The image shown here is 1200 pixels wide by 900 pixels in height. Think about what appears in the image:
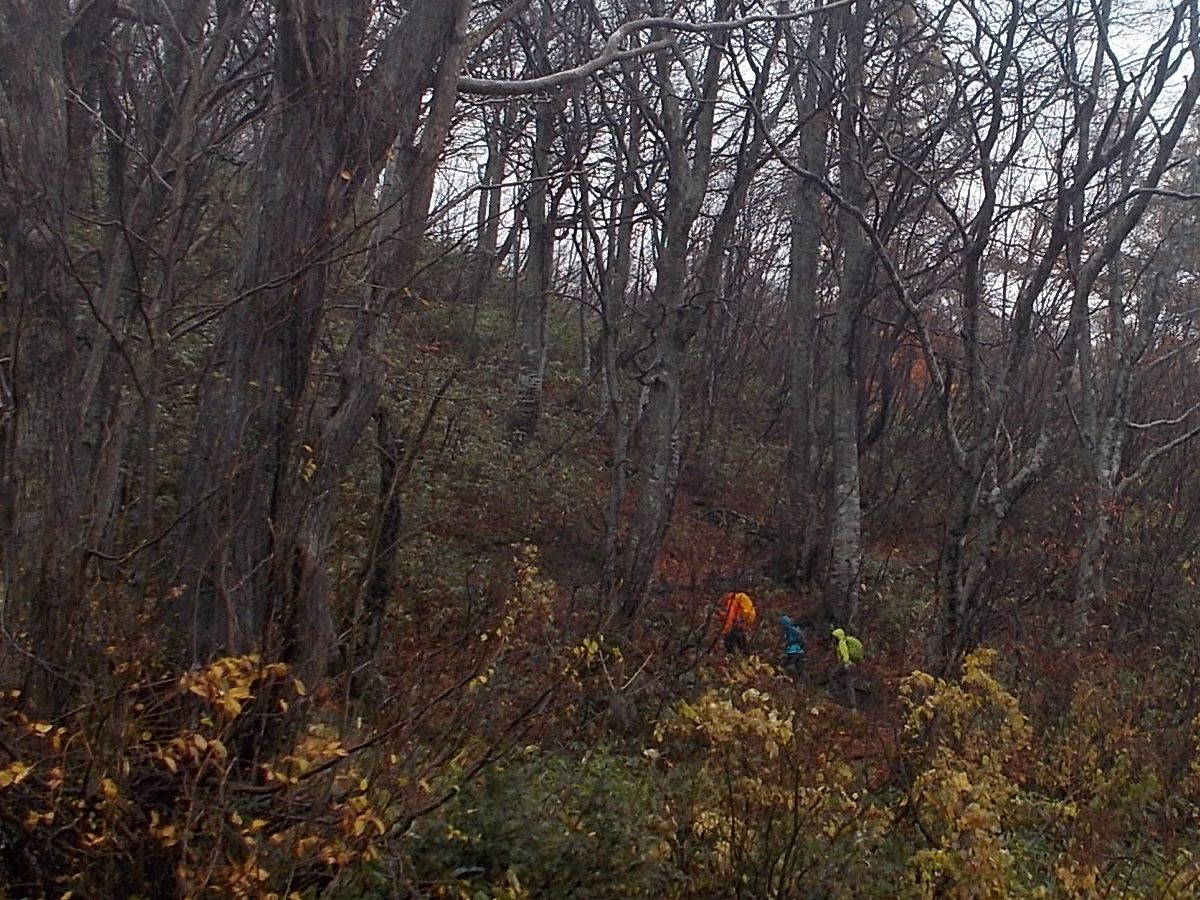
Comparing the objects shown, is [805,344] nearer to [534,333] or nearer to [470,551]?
[534,333]

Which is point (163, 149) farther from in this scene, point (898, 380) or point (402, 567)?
point (898, 380)

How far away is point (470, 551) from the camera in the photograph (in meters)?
11.4

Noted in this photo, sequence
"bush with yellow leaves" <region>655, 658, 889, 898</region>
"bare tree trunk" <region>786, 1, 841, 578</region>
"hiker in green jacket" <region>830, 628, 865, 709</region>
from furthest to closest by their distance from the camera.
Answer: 1. "bare tree trunk" <region>786, 1, 841, 578</region>
2. "hiker in green jacket" <region>830, 628, 865, 709</region>
3. "bush with yellow leaves" <region>655, 658, 889, 898</region>

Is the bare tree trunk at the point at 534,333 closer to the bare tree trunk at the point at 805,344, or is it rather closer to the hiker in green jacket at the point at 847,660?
the bare tree trunk at the point at 805,344

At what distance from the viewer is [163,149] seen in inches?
193

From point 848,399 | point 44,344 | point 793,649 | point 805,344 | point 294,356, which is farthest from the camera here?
point 805,344

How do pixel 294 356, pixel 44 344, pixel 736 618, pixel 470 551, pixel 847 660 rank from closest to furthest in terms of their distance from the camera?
pixel 294 356
pixel 44 344
pixel 847 660
pixel 736 618
pixel 470 551

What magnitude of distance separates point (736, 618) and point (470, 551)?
3.24 m

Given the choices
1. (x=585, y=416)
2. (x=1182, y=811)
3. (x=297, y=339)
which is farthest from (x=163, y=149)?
(x=585, y=416)

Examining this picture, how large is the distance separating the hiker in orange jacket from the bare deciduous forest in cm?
5

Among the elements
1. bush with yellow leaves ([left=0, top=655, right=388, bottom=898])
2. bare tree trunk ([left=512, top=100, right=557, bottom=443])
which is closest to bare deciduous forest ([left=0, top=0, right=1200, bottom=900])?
bush with yellow leaves ([left=0, top=655, right=388, bottom=898])

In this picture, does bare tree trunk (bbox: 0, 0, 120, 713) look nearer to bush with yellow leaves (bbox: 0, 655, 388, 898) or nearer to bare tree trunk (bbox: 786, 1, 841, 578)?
bush with yellow leaves (bbox: 0, 655, 388, 898)

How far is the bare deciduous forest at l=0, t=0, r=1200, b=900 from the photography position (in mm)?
3514

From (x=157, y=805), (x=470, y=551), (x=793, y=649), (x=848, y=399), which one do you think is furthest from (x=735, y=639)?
(x=157, y=805)
